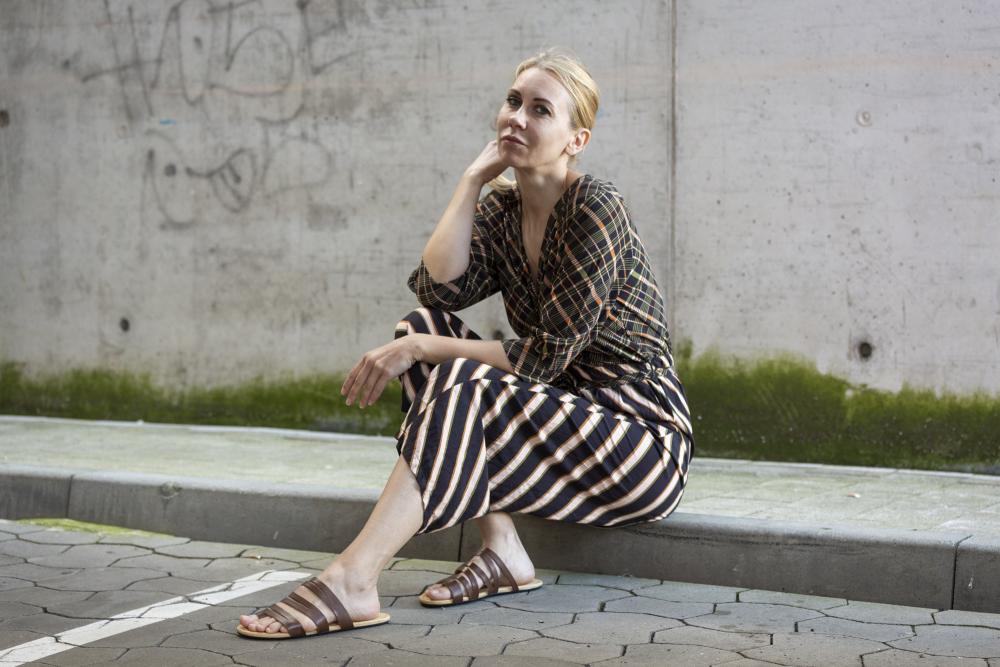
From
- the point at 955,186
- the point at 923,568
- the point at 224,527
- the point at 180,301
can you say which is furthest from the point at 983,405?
the point at 180,301

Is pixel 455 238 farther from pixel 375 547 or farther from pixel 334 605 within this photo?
pixel 334 605

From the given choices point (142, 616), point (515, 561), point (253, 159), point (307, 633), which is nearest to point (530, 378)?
point (515, 561)

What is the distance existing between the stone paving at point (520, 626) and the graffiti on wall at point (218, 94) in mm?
2811

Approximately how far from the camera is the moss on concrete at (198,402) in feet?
22.5

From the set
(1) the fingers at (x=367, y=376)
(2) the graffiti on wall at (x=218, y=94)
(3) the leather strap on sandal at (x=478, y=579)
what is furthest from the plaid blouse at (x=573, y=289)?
(2) the graffiti on wall at (x=218, y=94)

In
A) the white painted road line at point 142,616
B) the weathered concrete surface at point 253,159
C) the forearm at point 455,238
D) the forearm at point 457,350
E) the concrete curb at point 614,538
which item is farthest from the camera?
the weathered concrete surface at point 253,159

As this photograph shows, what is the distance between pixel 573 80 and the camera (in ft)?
13.8

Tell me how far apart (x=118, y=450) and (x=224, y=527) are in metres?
1.47

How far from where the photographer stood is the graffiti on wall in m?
6.86

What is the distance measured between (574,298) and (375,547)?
3.07 ft

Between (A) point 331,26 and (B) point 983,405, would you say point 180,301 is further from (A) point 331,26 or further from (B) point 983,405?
(B) point 983,405

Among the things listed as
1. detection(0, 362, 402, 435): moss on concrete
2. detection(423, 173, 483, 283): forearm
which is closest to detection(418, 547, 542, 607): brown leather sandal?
detection(423, 173, 483, 283): forearm

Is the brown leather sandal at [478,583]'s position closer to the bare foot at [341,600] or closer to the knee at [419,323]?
the bare foot at [341,600]

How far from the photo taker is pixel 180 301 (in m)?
7.23
